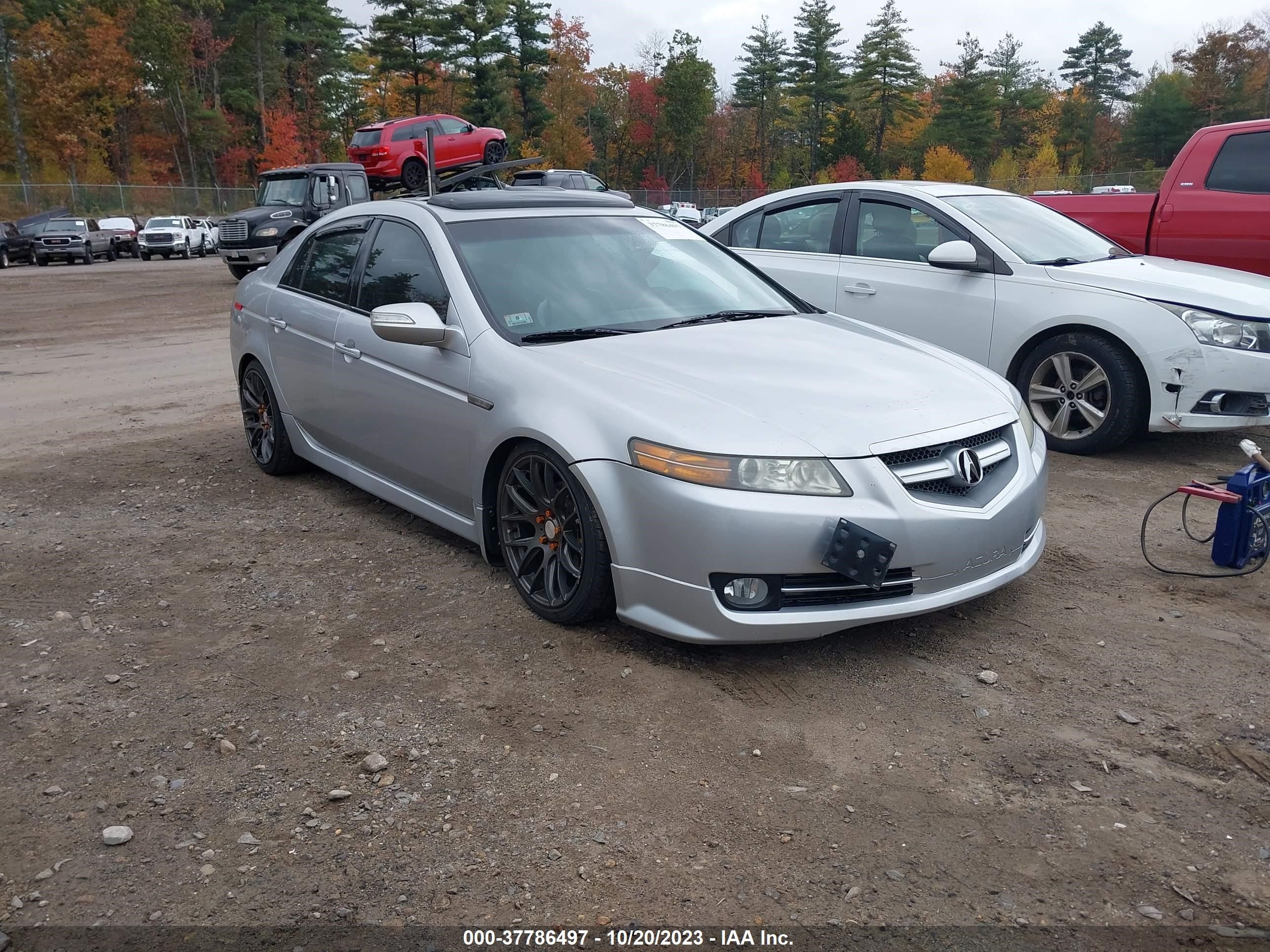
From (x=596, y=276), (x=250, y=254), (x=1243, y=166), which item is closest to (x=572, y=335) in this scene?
(x=596, y=276)

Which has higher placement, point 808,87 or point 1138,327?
point 808,87

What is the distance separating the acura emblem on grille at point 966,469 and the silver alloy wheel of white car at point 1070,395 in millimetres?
2979

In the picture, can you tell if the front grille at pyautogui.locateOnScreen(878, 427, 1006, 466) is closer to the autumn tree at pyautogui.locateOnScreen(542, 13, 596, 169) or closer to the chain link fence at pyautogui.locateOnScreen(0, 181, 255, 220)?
the chain link fence at pyautogui.locateOnScreen(0, 181, 255, 220)

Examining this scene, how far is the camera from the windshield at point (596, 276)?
4.45m

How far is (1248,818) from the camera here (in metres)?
2.78

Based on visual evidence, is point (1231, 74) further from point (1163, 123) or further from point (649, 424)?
point (649, 424)

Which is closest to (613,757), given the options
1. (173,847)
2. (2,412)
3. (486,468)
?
(173,847)

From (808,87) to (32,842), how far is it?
271ft

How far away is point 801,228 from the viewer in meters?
7.70

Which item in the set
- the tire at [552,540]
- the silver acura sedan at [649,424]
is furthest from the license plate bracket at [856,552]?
the tire at [552,540]

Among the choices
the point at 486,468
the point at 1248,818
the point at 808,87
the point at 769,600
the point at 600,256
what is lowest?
the point at 1248,818

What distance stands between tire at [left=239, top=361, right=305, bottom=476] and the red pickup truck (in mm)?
5946

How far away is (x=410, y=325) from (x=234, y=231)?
19534 mm

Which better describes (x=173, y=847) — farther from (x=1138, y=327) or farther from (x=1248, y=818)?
(x=1138, y=327)
